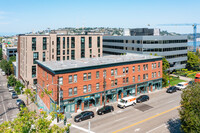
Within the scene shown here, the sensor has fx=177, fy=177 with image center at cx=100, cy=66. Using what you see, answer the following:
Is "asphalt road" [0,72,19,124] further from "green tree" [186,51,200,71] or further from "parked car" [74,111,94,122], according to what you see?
"green tree" [186,51,200,71]

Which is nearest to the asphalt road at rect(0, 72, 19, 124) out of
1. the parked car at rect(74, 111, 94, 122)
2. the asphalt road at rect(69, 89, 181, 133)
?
the parked car at rect(74, 111, 94, 122)

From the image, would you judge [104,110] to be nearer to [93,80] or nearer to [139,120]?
[139,120]

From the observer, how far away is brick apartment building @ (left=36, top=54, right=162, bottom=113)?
38.3 metres

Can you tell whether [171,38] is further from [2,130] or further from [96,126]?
[2,130]

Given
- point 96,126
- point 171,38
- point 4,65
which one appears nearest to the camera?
point 96,126

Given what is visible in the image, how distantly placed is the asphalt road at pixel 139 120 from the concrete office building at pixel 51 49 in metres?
37.7

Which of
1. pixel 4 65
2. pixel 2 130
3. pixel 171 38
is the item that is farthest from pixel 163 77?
pixel 4 65

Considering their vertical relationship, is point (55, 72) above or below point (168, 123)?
above

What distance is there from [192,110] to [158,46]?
57.5m

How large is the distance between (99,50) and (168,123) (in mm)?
52028

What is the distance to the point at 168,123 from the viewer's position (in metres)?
33.7

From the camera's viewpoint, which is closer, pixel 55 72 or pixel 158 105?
pixel 55 72

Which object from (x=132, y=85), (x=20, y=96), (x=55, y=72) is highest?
(x=55, y=72)

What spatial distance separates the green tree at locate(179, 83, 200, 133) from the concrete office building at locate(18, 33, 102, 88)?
54.7 meters
